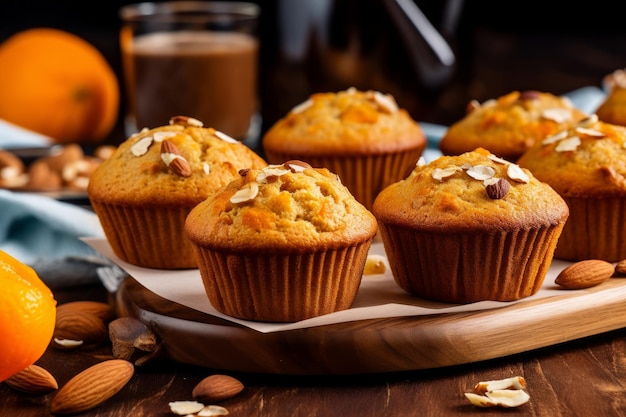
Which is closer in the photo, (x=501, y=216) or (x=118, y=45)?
(x=501, y=216)

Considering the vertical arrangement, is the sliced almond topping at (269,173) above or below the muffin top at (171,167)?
above

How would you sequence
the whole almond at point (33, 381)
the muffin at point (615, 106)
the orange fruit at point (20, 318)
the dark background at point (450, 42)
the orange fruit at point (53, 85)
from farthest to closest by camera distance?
the orange fruit at point (53, 85)
the dark background at point (450, 42)
the muffin at point (615, 106)
the whole almond at point (33, 381)
the orange fruit at point (20, 318)

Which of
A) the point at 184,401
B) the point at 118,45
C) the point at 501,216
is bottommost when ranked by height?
the point at 118,45

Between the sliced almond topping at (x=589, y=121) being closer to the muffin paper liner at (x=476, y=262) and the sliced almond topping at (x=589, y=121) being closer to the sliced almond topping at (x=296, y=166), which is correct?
the muffin paper liner at (x=476, y=262)

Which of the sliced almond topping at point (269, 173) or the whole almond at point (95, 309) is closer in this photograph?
the sliced almond topping at point (269, 173)

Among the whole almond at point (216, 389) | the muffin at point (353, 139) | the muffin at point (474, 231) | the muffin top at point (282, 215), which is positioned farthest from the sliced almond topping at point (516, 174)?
the whole almond at point (216, 389)

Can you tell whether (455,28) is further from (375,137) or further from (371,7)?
(375,137)

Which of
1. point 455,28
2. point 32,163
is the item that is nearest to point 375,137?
point 455,28
